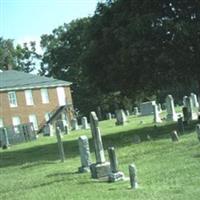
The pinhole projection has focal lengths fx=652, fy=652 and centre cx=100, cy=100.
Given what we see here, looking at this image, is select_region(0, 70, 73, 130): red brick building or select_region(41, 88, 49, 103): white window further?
select_region(41, 88, 49, 103): white window

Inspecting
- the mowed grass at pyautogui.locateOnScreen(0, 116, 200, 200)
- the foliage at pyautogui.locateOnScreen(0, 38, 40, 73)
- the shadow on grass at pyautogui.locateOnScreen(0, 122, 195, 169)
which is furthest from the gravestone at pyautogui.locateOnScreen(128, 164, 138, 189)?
the foliage at pyautogui.locateOnScreen(0, 38, 40, 73)

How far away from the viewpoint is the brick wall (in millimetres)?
71438

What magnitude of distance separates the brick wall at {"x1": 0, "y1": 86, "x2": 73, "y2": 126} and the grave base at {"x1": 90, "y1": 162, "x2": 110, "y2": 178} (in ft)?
178

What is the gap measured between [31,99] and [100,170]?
2252 inches

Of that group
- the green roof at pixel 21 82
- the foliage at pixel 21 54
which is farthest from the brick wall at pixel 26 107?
the foliage at pixel 21 54

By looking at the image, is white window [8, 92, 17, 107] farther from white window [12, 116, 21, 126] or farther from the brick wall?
white window [12, 116, 21, 126]

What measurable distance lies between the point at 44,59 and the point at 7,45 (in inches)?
292

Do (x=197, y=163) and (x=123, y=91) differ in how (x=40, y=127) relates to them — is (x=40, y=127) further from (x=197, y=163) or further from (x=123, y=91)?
(x=197, y=163)

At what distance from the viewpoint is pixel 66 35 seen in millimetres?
102938

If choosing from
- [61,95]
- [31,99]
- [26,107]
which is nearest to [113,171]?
[26,107]

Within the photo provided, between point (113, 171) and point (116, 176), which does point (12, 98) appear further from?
point (116, 176)

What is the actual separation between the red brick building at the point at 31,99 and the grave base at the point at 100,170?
54.1 metres

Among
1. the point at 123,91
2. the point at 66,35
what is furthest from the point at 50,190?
the point at 66,35

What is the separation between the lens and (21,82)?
73.6m
